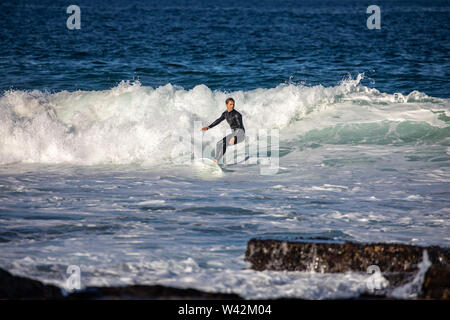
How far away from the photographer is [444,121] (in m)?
14.6

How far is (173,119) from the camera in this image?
14.9 metres

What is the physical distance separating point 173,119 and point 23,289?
10279mm

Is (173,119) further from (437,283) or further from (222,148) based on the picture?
(437,283)

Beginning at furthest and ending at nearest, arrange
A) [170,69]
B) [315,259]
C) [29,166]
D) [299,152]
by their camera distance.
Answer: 1. [170,69]
2. [299,152]
3. [29,166]
4. [315,259]

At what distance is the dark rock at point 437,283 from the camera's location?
434cm

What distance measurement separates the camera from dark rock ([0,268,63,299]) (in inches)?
186

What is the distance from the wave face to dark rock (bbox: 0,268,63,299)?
715 cm

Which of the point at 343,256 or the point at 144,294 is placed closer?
the point at 144,294

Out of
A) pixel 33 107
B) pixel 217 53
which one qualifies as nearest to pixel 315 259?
pixel 33 107
